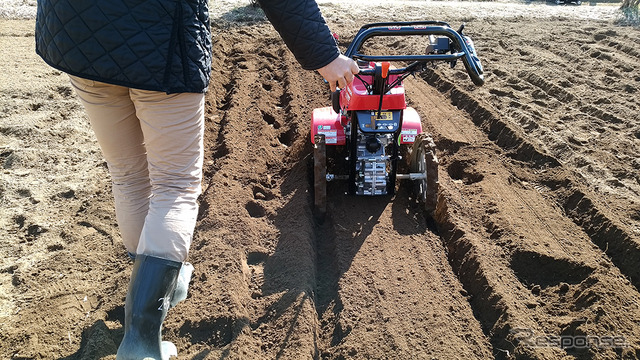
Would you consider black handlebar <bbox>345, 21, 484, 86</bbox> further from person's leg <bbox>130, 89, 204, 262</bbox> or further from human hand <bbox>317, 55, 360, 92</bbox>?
person's leg <bbox>130, 89, 204, 262</bbox>

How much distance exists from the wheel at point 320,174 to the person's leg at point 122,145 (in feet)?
5.47

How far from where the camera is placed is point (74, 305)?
3438 millimetres

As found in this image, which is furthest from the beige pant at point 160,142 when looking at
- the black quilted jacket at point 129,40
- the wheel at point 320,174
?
the wheel at point 320,174

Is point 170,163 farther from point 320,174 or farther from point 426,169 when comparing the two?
point 426,169

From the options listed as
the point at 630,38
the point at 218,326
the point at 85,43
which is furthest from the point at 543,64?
the point at 85,43

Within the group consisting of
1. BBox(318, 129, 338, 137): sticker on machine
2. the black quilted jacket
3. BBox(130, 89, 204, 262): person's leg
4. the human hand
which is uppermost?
the black quilted jacket

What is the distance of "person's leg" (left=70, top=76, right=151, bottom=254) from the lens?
2.46 meters

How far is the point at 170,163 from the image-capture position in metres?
2.53

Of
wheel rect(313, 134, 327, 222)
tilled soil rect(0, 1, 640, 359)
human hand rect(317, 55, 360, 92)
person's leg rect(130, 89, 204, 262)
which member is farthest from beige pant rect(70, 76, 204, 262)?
wheel rect(313, 134, 327, 222)

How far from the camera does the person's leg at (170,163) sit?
242cm

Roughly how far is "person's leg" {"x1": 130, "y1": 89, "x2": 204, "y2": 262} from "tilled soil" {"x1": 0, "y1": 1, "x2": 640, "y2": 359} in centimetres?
91

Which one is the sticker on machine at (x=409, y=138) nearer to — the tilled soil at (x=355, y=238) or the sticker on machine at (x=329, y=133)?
the tilled soil at (x=355, y=238)

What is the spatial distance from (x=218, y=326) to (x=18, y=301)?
1357 mm

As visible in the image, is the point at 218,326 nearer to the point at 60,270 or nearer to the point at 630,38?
the point at 60,270
